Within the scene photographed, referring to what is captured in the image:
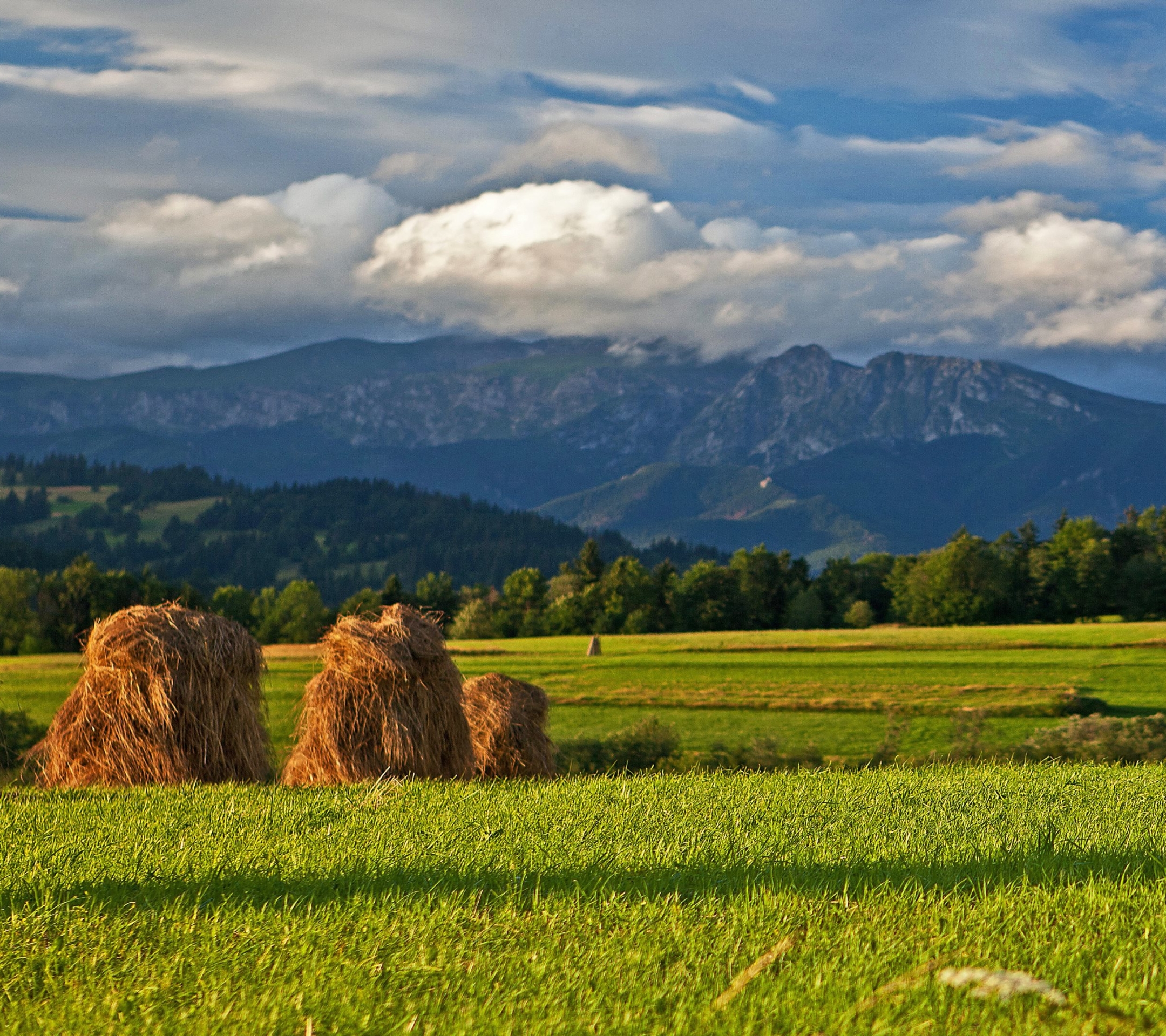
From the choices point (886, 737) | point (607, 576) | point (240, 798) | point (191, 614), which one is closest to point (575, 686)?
point (886, 737)

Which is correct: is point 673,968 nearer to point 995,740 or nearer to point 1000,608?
point 995,740

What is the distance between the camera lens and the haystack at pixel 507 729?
21156 millimetres

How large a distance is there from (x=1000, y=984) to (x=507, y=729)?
16836 millimetres

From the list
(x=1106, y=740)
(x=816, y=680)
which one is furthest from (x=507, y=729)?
(x=816, y=680)

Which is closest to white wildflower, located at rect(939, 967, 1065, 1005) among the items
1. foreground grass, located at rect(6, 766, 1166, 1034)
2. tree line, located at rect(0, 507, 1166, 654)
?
foreground grass, located at rect(6, 766, 1166, 1034)

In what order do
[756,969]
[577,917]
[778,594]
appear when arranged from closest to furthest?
[756,969] → [577,917] → [778,594]

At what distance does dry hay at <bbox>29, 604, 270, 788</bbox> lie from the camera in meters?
14.7

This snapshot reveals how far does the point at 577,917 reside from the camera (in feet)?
19.6

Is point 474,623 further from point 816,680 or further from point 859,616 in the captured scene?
point 816,680

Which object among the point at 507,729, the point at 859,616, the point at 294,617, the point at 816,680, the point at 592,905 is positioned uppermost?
the point at 592,905

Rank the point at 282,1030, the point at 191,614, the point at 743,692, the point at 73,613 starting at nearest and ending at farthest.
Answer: the point at 282,1030
the point at 191,614
the point at 743,692
the point at 73,613

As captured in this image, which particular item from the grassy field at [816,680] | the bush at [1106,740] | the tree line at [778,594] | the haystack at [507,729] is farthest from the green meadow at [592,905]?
the tree line at [778,594]

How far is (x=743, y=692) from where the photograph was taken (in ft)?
181

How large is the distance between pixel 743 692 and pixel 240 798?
152 ft
